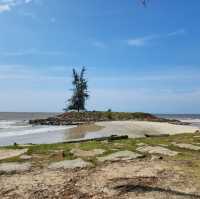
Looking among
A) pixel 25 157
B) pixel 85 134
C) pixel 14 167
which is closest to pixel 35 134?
pixel 85 134

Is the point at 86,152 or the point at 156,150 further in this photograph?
the point at 156,150

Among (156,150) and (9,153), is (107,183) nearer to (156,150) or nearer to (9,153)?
(156,150)

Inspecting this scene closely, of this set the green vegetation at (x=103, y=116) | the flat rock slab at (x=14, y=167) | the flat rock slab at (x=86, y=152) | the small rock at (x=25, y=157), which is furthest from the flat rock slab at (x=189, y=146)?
the green vegetation at (x=103, y=116)

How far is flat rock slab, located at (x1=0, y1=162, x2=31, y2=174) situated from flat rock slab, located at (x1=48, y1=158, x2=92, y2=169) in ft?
1.46

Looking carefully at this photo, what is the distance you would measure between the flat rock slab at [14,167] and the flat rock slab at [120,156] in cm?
148

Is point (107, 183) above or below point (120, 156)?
below

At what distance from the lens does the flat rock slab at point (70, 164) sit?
5.92 m

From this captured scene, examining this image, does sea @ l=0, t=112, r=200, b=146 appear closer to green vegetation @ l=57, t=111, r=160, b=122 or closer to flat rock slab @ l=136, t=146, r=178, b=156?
flat rock slab @ l=136, t=146, r=178, b=156

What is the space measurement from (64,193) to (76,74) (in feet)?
195

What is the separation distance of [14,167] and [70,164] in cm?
102

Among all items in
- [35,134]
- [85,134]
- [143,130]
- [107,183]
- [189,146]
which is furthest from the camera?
[143,130]

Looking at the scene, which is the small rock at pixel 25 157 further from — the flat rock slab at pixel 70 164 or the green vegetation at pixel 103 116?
the green vegetation at pixel 103 116

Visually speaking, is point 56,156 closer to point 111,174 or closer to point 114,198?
point 111,174

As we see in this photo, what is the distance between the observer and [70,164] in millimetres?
6148
